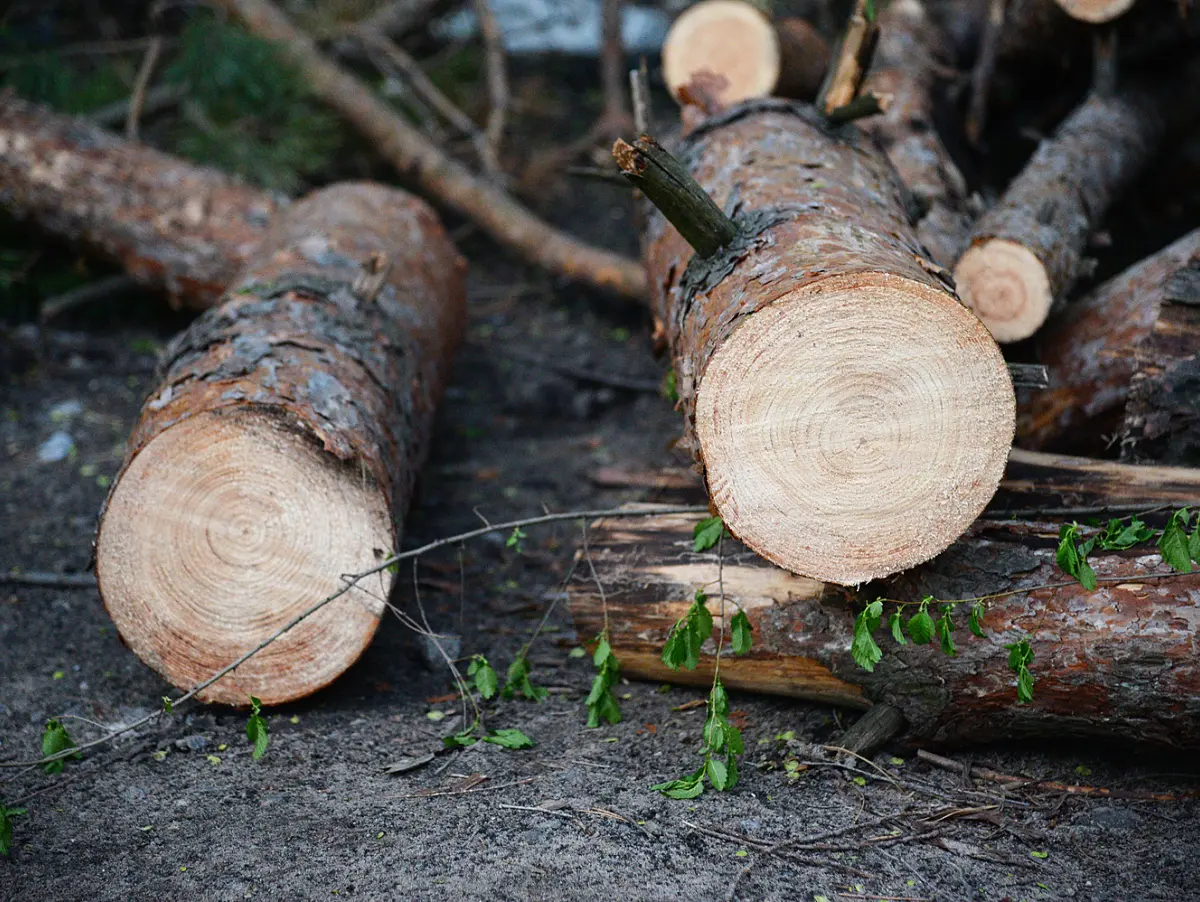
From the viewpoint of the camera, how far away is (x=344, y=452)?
2588 mm

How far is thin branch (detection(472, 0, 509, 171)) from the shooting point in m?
5.68

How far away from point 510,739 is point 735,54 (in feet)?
9.04

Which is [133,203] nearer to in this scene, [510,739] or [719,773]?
[510,739]

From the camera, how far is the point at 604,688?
101 inches

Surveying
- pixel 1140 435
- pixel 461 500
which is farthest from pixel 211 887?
pixel 1140 435

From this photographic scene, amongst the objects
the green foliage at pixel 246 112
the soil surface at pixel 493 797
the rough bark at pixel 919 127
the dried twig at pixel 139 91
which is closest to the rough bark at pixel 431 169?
the green foliage at pixel 246 112

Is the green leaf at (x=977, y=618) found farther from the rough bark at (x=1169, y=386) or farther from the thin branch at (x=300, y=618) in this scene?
the rough bark at (x=1169, y=386)

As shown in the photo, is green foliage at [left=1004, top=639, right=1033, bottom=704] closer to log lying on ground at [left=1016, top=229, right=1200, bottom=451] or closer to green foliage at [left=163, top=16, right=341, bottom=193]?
log lying on ground at [left=1016, top=229, right=1200, bottom=451]

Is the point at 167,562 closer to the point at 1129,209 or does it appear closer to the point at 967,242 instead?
the point at 967,242

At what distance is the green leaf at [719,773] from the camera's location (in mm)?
2254

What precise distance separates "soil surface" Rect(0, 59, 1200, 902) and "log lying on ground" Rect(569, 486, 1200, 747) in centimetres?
13

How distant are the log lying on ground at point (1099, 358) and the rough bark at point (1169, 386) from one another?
173 millimetres

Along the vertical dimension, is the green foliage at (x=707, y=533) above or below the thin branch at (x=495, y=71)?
below

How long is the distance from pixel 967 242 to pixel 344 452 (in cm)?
208
